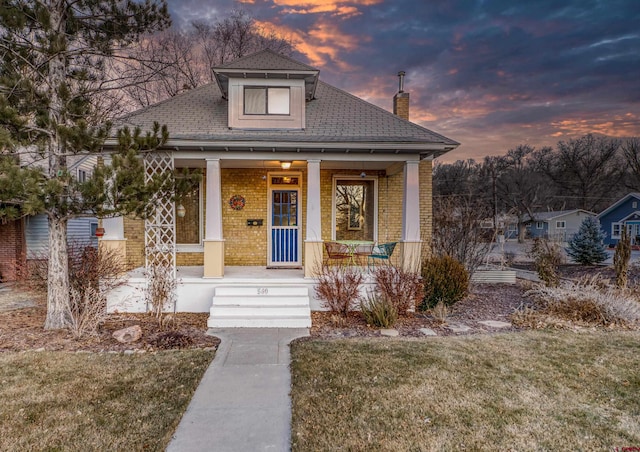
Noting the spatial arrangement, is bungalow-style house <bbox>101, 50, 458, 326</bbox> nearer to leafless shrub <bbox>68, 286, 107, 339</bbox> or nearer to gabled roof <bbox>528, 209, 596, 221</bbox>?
leafless shrub <bbox>68, 286, 107, 339</bbox>

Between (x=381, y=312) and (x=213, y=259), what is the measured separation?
3715 millimetres

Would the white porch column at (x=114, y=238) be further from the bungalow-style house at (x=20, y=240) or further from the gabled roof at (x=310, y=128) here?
the bungalow-style house at (x=20, y=240)

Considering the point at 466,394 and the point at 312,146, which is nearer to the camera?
the point at 466,394

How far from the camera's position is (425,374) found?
4.17 metres

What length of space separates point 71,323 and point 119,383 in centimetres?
292

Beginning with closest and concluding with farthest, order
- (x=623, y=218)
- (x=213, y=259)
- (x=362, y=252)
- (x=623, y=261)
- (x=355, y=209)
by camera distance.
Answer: (x=213, y=259) → (x=362, y=252) → (x=623, y=261) → (x=355, y=209) → (x=623, y=218)

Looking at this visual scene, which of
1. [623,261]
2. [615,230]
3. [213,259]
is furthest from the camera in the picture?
[615,230]

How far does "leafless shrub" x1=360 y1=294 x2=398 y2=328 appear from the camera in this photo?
627cm

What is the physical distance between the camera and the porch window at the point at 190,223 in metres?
9.37

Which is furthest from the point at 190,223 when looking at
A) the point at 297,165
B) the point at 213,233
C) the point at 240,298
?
the point at 240,298

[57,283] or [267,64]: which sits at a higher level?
[267,64]

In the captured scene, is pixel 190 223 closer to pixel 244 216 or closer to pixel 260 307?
pixel 244 216

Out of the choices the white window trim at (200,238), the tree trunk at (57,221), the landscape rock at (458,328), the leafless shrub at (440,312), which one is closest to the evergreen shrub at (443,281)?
the leafless shrub at (440,312)

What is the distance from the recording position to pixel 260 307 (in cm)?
663
